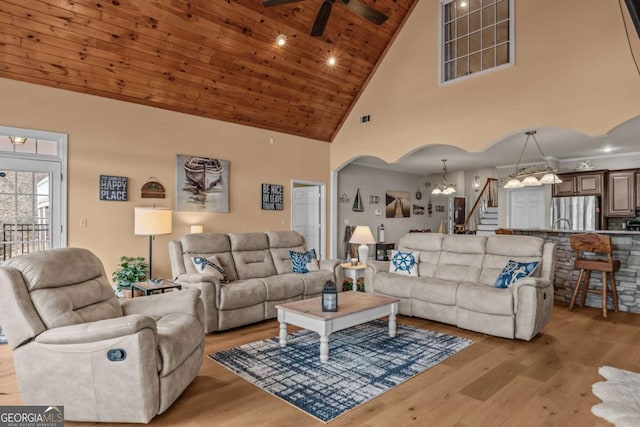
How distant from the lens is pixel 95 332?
7.04ft

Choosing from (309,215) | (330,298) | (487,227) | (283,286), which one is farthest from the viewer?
(487,227)

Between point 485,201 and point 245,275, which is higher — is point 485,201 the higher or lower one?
the higher one

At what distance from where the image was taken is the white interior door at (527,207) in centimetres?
862

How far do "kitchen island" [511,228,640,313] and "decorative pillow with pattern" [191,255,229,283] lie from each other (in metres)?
4.95

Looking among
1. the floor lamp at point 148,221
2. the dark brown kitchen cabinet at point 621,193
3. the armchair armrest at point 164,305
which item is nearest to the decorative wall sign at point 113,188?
the floor lamp at point 148,221

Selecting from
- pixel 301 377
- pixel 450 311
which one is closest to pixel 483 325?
pixel 450 311

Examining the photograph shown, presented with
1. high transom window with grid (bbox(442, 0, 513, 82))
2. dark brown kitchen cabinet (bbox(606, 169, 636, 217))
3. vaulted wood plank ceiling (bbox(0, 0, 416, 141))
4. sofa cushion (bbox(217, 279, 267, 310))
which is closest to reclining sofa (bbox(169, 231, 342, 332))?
sofa cushion (bbox(217, 279, 267, 310))

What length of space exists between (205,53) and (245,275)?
10.0 ft

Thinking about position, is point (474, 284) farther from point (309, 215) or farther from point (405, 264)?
point (309, 215)

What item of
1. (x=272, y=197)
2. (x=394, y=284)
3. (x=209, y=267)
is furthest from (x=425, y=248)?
(x=272, y=197)

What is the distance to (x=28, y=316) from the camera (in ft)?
7.18

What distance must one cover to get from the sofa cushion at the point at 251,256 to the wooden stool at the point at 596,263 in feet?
13.6

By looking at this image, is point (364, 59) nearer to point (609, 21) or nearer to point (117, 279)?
point (609, 21)

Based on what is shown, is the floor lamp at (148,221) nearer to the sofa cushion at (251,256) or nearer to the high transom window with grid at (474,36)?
the sofa cushion at (251,256)
